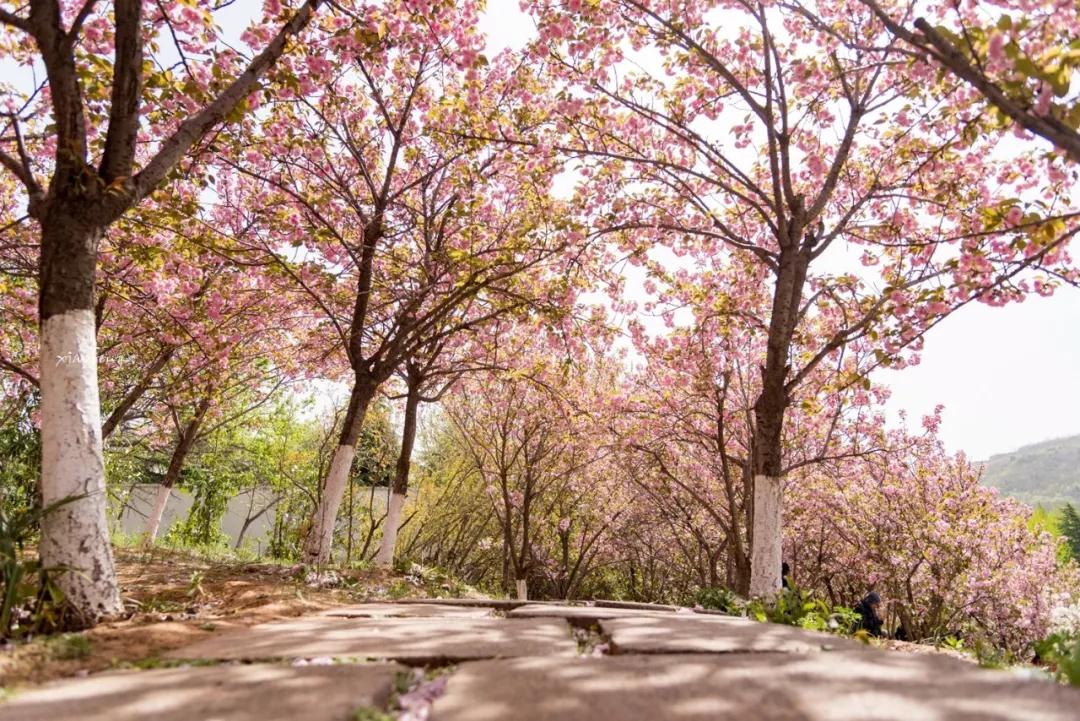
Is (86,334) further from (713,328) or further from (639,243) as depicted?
(713,328)

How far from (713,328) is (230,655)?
32.7ft

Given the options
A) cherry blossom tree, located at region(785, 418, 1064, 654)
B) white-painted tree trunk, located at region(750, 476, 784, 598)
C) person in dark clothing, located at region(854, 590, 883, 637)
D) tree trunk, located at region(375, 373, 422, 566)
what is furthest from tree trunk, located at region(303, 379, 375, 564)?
cherry blossom tree, located at region(785, 418, 1064, 654)

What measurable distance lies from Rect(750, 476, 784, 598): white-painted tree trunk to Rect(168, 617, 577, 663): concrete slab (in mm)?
4040

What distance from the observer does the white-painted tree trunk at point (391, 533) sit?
36.7 feet

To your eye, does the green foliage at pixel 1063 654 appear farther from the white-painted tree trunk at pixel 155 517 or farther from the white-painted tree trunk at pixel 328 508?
the white-painted tree trunk at pixel 155 517

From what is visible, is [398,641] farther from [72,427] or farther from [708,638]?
[72,427]

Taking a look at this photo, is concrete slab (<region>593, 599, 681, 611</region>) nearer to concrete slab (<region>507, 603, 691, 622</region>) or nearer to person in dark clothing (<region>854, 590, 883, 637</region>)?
concrete slab (<region>507, 603, 691, 622</region>)

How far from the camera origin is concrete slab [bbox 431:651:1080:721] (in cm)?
158

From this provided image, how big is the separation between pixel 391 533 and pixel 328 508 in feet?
10.3

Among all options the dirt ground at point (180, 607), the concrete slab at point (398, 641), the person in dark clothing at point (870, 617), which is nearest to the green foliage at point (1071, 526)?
the person in dark clothing at point (870, 617)

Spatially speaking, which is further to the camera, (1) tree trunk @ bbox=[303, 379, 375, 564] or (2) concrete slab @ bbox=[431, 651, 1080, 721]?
(1) tree trunk @ bbox=[303, 379, 375, 564]

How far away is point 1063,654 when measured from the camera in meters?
2.84

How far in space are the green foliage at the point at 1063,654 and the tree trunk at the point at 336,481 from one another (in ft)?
24.4

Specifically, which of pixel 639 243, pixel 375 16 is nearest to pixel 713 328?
pixel 639 243
